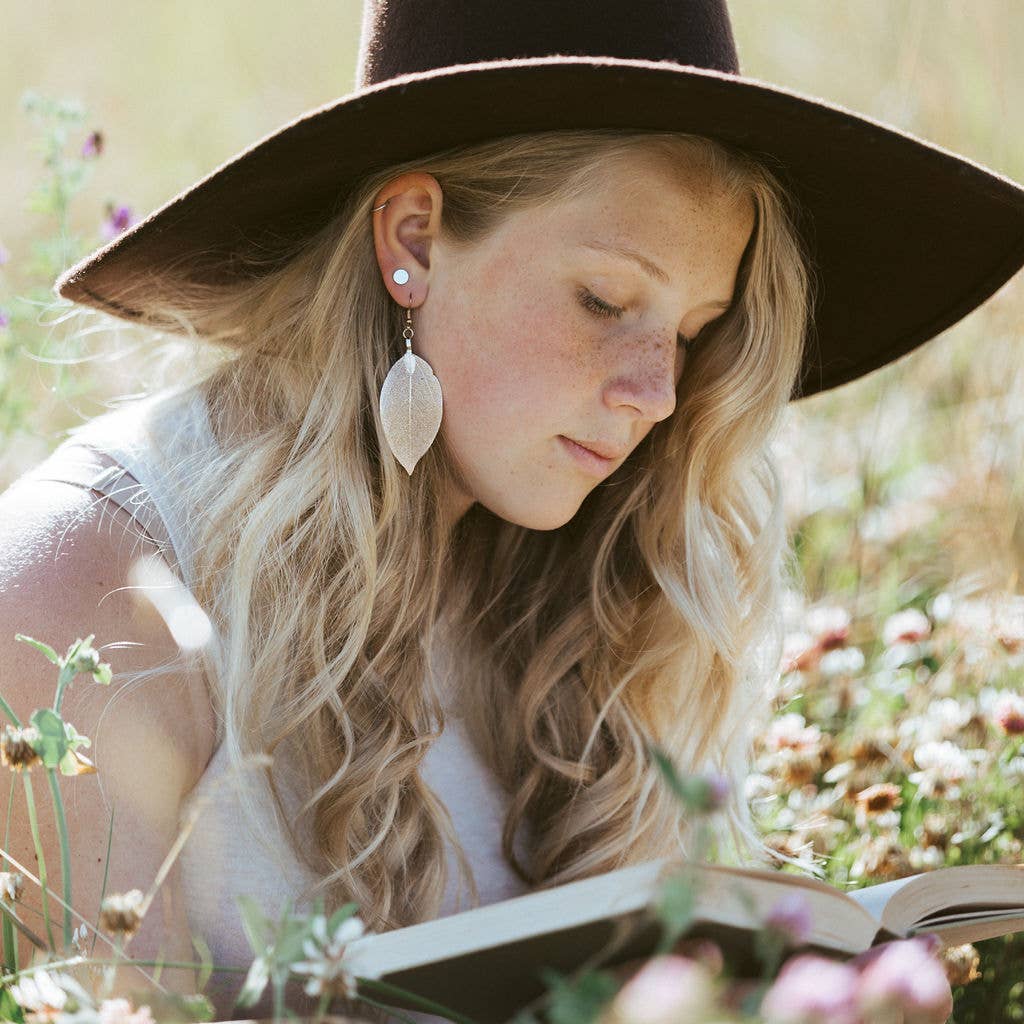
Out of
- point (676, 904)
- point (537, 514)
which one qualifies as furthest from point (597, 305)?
point (676, 904)

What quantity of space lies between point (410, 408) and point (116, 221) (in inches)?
38.4

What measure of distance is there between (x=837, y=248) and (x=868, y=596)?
1.22 meters

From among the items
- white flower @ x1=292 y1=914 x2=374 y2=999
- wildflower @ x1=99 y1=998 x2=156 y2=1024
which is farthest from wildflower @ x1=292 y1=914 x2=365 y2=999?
wildflower @ x1=99 y1=998 x2=156 y2=1024

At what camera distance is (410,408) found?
1.94 meters

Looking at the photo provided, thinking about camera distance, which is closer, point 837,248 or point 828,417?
point 837,248

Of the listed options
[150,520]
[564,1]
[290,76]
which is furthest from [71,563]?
[290,76]

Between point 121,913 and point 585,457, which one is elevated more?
point 585,457

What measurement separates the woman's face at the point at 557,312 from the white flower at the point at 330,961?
1.03m

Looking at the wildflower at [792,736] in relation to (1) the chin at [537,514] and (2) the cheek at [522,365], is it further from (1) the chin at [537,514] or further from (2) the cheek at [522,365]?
(2) the cheek at [522,365]

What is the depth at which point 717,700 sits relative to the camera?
240cm

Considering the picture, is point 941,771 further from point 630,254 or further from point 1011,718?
point 630,254

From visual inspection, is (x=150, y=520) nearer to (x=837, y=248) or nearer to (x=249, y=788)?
(x=249, y=788)

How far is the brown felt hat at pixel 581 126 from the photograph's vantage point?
163cm

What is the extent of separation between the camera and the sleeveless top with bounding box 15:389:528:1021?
1.82m
